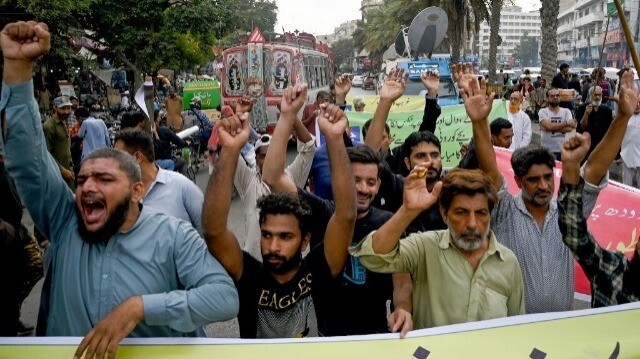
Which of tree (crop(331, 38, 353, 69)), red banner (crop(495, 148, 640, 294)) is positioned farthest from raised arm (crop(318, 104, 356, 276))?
tree (crop(331, 38, 353, 69))

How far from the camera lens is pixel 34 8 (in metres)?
13.4

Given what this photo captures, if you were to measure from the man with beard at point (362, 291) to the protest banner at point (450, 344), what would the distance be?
0.13 meters

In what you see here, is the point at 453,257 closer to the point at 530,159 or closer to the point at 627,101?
the point at 530,159

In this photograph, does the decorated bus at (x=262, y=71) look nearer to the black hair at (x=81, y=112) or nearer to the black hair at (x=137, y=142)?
the black hair at (x=81, y=112)

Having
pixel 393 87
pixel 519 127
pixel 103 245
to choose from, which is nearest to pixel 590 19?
pixel 519 127

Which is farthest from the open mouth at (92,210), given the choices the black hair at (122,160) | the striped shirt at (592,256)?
the striped shirt at (592,256)

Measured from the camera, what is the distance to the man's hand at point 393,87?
406 centimetres

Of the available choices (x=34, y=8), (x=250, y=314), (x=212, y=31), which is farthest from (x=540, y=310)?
(x=212, y=31)

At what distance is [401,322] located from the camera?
2.40 metres

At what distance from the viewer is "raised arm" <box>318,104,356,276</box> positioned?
2.53 meters

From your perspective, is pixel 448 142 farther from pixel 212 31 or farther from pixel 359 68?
pixel 359 68

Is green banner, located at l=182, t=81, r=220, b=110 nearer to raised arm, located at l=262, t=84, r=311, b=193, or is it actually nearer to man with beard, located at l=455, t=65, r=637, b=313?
raised arm, located at l=262, t=84, r=311, b=193

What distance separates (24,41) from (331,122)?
117 centimetres

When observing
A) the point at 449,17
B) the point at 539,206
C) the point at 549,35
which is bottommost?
the point at 539,206
